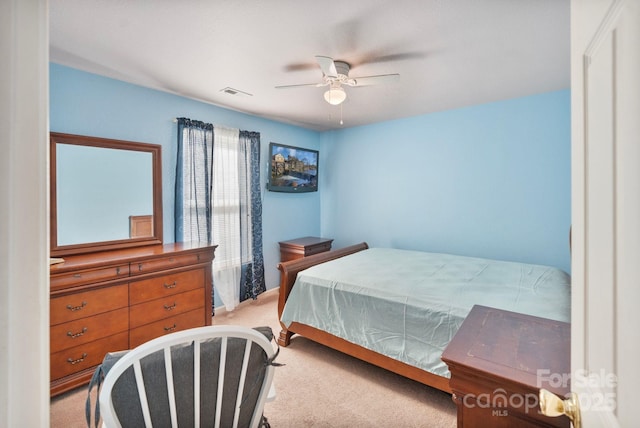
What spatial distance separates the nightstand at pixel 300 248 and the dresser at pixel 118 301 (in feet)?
4.76

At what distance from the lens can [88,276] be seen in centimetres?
207

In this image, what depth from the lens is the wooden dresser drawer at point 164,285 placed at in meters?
2.32

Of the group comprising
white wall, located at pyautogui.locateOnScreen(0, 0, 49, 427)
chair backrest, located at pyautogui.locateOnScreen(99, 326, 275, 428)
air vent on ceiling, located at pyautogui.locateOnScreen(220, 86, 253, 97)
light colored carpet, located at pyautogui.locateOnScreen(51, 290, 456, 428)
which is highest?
air vent on ceiling, located at pyautogui.locateOnScreen(220, 86, 253, 97)

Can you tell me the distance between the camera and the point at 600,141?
1.65ft

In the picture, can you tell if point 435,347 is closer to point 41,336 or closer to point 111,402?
point 111,402

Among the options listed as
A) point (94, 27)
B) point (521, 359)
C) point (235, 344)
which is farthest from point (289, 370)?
point (94, 27)

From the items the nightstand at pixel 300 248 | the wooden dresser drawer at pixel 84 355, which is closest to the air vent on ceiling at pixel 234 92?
the nightstand at pixel 300 248

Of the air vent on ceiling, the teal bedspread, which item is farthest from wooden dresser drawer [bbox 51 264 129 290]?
the air vent on ceiling

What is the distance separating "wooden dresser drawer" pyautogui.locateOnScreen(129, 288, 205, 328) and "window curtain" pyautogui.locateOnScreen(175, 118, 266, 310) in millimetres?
637

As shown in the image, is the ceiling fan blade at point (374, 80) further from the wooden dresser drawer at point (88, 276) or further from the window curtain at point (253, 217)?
the wooden dresser drawer at point (88, 276)

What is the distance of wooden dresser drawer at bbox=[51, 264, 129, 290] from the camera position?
1.94m

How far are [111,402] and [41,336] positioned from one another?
54 cm

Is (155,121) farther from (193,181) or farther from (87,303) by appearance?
(87,303)

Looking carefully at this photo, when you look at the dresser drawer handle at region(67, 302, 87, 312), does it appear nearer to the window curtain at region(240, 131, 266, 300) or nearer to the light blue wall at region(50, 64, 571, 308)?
the light blue wall at region(50, 64, 571, 308)
